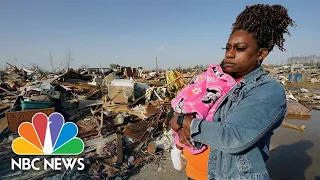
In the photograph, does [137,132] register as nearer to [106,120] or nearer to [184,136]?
[106,120]

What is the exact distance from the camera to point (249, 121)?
108 centimetres

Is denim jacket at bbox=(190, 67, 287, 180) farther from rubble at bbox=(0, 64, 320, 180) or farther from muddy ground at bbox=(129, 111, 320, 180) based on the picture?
rubble at bbox=(0, 64, 320, 180)

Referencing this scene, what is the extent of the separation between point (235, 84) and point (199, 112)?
270 millimetres

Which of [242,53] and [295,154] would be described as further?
[295,154]

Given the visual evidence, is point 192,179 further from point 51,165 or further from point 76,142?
point 76,142

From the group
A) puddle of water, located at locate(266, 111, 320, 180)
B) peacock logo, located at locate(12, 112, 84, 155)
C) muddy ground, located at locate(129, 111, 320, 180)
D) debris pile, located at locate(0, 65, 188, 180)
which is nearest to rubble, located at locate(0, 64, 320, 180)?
debris pile, located at locate(0, 65, 188, 180)

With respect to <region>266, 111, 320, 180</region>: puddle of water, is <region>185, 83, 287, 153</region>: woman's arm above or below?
above

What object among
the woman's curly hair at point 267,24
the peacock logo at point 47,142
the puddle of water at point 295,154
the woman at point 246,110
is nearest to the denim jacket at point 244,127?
the woman at point 246,110

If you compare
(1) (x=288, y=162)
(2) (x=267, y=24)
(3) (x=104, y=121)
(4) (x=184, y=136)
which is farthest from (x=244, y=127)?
(3) (x=104, y=121)

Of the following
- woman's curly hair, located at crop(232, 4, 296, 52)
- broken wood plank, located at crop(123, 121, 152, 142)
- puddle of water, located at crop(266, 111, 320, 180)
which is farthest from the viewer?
broken wood plank, located at crop(123, 121, 152, 142)

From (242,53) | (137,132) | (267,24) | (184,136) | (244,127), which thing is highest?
(267,24)

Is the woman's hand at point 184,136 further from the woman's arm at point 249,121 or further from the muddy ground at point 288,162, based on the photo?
the muddy ground at point 288,162

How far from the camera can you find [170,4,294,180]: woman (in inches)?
43.3

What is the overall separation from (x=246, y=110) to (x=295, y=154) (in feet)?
20.2
